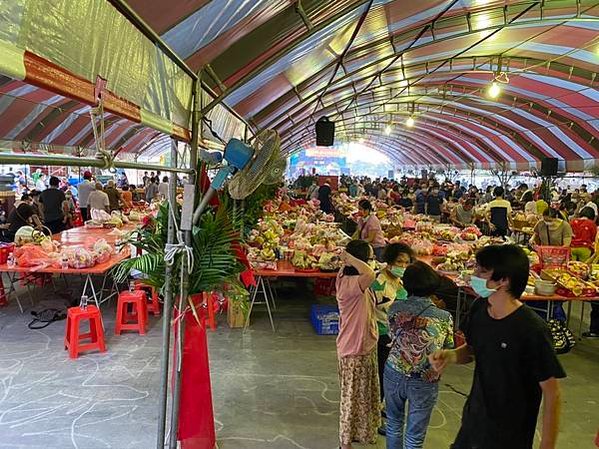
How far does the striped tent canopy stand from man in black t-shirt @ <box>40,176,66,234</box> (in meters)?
1.38

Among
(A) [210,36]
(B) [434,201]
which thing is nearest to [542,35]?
(B) [434,201]

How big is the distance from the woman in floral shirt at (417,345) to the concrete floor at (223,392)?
104 centimetres

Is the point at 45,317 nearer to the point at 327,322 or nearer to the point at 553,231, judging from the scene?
the point at 327,322

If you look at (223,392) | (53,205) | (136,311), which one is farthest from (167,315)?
(53,205)

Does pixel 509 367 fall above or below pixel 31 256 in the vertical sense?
above

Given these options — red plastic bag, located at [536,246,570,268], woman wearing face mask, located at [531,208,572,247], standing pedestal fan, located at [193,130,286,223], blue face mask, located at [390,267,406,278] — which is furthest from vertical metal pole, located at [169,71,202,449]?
woman wearing face mask, located at [531,208,572,247]

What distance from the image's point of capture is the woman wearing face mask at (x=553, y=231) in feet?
23.5

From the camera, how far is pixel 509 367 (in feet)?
Result: 6.91

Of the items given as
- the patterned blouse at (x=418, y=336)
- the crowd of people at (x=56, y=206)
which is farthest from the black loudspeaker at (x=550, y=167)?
the patterned blouse at (x=418, y=336)

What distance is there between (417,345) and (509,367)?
2.53 feet

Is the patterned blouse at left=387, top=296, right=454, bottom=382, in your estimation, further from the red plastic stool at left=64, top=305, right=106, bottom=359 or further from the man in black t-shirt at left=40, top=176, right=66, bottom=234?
the man in black t-shirt at left=40, top=176, right=66, bottom=234

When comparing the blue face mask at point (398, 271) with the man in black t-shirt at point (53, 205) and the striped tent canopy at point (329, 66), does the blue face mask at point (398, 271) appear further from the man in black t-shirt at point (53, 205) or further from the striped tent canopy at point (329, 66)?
the man in black t-shirt at point (53, 205)

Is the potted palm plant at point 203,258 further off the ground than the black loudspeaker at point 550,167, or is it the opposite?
the black loudspeaker at point 550,167

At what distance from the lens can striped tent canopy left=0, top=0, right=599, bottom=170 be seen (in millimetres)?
2286
